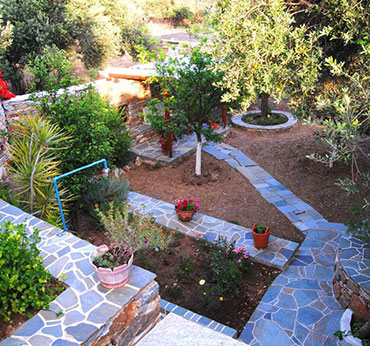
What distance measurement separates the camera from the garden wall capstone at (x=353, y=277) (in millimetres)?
5396

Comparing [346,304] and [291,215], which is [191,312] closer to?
[346,304]

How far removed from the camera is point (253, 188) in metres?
10.4

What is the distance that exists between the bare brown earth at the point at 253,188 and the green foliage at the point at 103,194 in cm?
164

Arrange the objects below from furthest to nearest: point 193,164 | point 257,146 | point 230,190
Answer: point 257,146
point 193,164
point 230,190

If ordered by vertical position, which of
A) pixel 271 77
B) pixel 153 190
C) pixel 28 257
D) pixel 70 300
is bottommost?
pixel 153 190

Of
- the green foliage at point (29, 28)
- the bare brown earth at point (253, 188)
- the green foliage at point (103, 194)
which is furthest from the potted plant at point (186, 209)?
the green foliage at point (29, 28)

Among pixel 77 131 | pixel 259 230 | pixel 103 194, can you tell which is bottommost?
pixel 259 230

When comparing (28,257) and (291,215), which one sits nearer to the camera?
(28,257)

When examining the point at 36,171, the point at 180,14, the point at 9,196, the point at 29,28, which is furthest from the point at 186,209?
the point at 180,14

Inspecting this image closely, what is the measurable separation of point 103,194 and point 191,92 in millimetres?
3697

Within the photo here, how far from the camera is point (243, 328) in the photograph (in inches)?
224

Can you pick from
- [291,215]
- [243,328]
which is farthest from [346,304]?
[291,215]

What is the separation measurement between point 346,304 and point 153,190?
614cm

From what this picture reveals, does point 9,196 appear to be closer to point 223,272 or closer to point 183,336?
point 223,272
